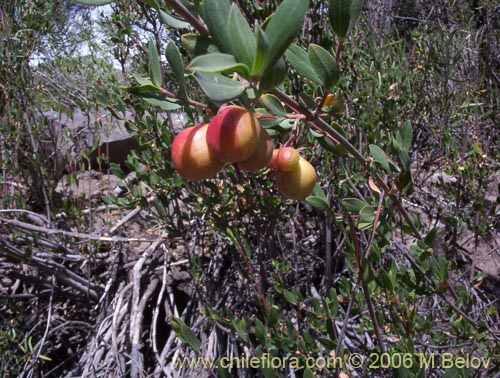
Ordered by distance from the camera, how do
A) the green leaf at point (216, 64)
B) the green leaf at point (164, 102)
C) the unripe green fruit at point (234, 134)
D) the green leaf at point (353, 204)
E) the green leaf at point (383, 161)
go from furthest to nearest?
the green leaf at point (353, 204), the green leaf at point (383, 161), the green leaf at point (164, 102), the unripe green fruit at point (234, 134), the green leaf at point (216, 64)

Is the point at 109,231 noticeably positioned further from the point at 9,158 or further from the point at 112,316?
the point at 9,158

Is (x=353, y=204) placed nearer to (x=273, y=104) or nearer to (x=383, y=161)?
(x=383, y=161)

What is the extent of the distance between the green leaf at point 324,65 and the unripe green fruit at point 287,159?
11 cm

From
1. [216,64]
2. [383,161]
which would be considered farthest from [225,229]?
[216,64]

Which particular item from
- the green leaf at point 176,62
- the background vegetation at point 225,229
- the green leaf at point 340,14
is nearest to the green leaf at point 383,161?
the green leaf at point 340,14

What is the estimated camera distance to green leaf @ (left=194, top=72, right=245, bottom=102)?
444 mm

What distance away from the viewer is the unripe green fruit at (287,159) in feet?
2.08

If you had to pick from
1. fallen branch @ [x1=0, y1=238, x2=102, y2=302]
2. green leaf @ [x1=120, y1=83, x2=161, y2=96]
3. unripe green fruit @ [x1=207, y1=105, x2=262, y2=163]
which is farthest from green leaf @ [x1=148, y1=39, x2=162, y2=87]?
fallen branch @ [x1=0, y1=238, x2=102, y2=302]

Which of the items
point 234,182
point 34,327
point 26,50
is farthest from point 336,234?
point 26,50

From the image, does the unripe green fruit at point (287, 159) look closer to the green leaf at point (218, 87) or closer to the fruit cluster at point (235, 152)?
the fruit cluster at point (235, 152)

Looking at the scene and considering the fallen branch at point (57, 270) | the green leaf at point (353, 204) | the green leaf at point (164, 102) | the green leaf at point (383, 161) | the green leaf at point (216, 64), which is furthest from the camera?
the fallen branch at point (57, 270)

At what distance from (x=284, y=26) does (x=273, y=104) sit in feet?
0.60

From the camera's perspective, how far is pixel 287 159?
0.63m

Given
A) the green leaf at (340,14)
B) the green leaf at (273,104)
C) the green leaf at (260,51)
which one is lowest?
the green leaf at (273,104)
